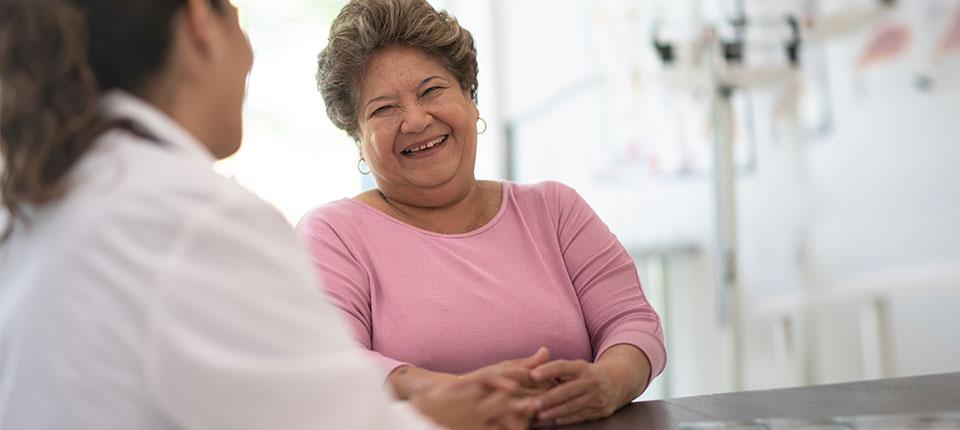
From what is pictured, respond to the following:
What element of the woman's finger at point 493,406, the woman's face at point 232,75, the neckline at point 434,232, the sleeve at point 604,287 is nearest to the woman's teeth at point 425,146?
the neckline at point 434,232

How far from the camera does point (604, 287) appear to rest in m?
1.71

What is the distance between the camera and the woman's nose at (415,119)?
5.68ft

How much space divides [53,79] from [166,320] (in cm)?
22

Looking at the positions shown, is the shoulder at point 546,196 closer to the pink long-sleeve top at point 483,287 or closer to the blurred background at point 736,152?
the pink long-sleeve top at point 483,287

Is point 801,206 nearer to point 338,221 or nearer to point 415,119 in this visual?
point 415,119

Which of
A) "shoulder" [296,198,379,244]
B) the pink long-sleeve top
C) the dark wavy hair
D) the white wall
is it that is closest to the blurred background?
the white wall

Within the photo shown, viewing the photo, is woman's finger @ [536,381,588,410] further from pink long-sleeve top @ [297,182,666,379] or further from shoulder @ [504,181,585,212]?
shoulder @ [504,181,585,212]

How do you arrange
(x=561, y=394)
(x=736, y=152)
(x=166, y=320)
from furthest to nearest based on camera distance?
(x=736, y=152)
(x=561, y=394)
(x=166, y=320)

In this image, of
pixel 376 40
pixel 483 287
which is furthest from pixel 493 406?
pixel 376 40

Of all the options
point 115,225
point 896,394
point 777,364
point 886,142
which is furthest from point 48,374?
point 777,364

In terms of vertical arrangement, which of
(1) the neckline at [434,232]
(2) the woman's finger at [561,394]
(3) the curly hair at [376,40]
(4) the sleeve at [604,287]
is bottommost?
(2) the woman's finger at [561,394]

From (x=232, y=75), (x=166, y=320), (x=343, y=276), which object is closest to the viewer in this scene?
(x=166, y=320)

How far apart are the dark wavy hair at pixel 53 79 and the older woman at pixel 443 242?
0.76 meters

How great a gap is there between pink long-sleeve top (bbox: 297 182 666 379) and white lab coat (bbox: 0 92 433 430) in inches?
29.5
